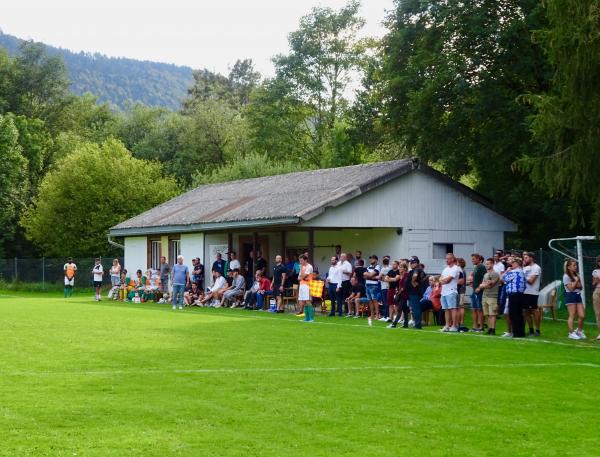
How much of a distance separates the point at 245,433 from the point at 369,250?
2673cm

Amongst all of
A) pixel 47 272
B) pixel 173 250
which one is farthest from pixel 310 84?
pixel 173 250

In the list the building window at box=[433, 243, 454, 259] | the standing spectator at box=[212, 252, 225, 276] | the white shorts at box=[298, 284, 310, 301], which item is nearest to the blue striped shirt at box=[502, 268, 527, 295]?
the white shorts at box=[298, 284, 310, 301]

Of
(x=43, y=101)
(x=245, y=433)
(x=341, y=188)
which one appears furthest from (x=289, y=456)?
(x=43, y=101)

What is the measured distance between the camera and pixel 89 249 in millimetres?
59875

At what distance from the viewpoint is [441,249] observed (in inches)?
1431

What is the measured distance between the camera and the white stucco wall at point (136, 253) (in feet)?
156

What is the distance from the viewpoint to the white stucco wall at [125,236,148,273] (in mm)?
47469

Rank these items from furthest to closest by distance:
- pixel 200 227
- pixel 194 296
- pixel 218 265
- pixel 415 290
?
pixel 200 227, pixel 194 296, pixel 218 265, pixel 415 290

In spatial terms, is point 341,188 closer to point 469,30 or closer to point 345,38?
point 469,30

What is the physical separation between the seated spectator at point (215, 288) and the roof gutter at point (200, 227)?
1854 millimetres

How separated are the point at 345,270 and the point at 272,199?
894cm

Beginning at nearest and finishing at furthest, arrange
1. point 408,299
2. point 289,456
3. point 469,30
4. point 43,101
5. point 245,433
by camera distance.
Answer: point 289,456
point 245,433
point 408,299
point 469,30
point 43,101

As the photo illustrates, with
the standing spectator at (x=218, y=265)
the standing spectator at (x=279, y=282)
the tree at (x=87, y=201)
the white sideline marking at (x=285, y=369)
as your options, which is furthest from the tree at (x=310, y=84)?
the white sideline marking at (x=285, y=369)

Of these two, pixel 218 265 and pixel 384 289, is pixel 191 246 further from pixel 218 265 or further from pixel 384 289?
pixel 384 289
